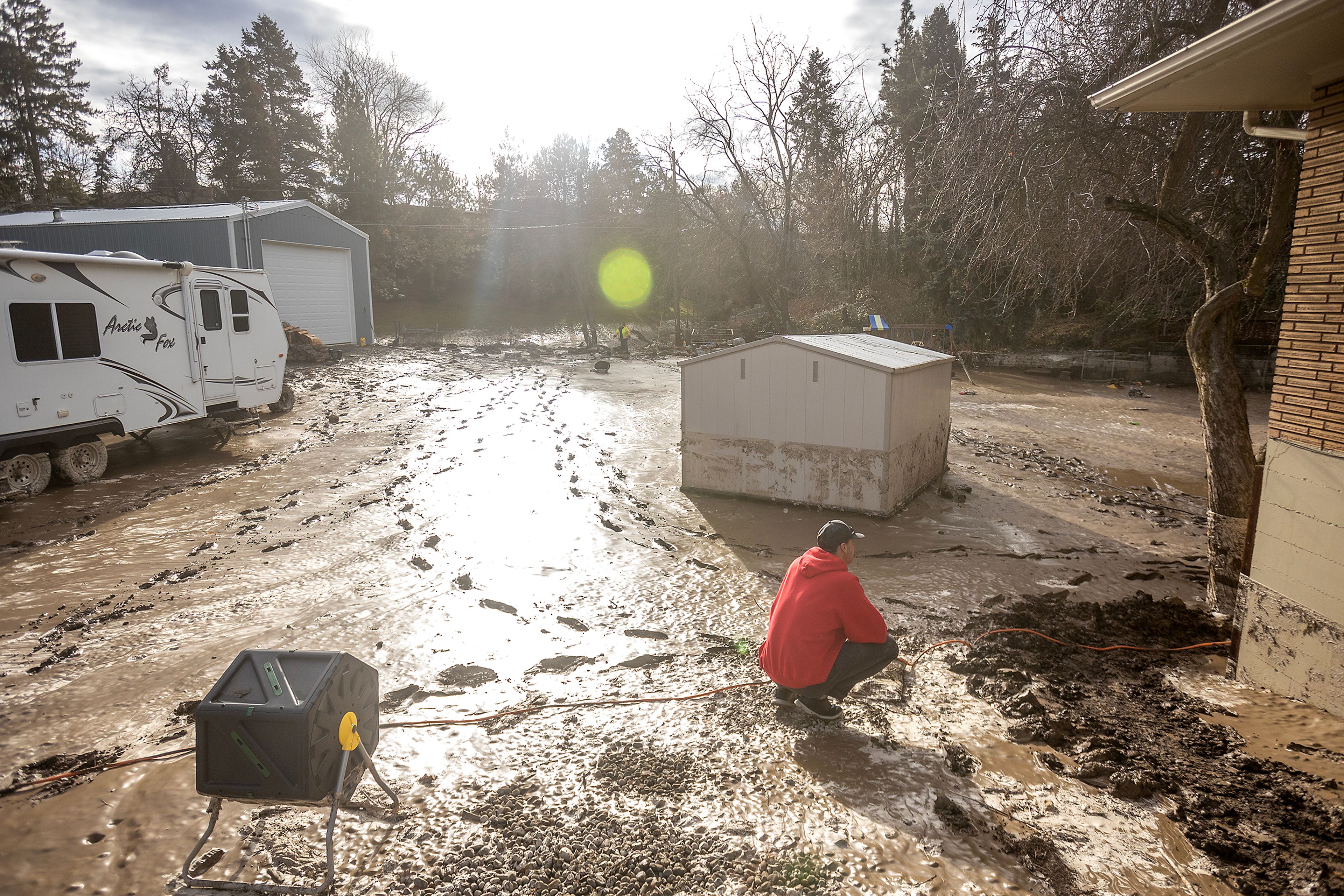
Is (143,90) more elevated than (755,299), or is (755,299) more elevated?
(143,90)

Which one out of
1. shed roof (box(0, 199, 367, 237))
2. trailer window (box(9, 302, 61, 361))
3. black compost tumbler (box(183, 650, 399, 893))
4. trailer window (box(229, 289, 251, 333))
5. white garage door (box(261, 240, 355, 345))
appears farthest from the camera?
white garage door (box(261, 240, 355, 345))

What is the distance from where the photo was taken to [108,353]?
11.5 meters

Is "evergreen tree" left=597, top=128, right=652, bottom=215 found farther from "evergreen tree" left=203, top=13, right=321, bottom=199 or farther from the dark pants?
the dark pants

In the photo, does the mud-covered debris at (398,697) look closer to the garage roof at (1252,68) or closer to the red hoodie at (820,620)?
the red hoodie at (820,620)

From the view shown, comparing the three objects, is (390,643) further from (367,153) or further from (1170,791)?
(367,153)

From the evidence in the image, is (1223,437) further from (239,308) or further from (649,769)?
(239,308)

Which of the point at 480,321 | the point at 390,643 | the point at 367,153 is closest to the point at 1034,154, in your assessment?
the point at 390,643

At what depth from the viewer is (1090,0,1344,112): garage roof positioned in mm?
4168

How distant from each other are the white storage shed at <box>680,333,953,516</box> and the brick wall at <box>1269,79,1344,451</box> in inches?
172

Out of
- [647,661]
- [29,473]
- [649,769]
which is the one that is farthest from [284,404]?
[649,769]

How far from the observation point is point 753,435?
10281 mm

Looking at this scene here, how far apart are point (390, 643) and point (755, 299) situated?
34893 millimetres

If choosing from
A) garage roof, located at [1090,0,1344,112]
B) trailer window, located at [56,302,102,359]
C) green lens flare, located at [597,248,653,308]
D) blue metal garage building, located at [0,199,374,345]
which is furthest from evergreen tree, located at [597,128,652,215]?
garage roof, located at [1090,0,1344,112]

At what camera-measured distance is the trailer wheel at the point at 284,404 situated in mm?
16578
